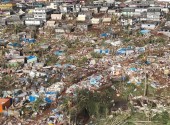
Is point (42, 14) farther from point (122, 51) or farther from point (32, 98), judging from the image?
point (32, 98)

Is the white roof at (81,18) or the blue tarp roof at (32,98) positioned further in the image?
the white roof at (81,18)

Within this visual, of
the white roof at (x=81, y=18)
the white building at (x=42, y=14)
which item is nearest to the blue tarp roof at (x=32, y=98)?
the white building at (x=42, y=14)

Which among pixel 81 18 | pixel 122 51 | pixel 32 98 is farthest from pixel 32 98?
pixel 81 18

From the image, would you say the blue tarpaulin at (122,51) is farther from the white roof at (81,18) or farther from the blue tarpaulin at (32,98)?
the white roof at (81,18)

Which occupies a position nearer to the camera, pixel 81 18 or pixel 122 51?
pixel 122 51

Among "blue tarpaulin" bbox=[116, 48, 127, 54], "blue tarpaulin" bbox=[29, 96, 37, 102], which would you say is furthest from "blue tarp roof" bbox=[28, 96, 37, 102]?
"blue tarpaulin" bbox=[116, 48, 127, 54]

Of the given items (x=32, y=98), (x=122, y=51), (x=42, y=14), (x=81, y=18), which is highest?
(x=42, y=14)

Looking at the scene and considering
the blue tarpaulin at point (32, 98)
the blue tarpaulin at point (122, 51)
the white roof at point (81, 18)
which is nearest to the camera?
the blue tarpaulin at point (32, 98)

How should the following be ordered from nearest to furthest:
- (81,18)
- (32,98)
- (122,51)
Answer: (32,98), (122,51), (81,18)

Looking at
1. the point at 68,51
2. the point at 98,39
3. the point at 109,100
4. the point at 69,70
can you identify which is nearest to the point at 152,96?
the point at 109,100

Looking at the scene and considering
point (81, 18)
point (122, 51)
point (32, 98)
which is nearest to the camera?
point (32, 98)

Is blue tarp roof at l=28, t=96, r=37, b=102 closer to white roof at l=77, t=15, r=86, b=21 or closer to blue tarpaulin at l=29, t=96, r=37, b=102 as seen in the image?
blue tarpaulin at l=29, t=96, r=37, b=102
